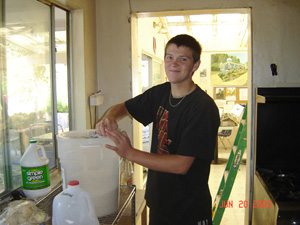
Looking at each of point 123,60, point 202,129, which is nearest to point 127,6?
point 123,60

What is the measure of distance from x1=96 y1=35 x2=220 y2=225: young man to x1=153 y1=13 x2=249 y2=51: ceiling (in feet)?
9.61

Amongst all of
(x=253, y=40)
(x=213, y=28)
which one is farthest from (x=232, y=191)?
(x=213, y=28)

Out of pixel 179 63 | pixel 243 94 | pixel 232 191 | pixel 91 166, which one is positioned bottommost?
pixel 232 191

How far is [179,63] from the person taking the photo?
4.72 feet

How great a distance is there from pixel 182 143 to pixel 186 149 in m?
0.04

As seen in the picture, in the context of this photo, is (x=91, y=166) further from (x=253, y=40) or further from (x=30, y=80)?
(x=253, y=40)

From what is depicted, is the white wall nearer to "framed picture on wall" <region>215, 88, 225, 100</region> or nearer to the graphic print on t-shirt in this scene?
the graphic print on t-shirt

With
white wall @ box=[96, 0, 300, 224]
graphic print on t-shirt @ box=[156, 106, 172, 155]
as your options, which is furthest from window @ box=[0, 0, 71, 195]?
graphic print on t-shirt @ box=[156, 106, 172, 155]

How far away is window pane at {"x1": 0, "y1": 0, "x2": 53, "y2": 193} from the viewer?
148cm

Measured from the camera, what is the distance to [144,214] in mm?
2131

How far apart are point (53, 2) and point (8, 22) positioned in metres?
0.49

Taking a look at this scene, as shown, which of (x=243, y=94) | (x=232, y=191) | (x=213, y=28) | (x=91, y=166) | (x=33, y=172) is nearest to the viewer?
(x=91, y=166)

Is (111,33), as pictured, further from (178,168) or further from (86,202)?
(86,202)

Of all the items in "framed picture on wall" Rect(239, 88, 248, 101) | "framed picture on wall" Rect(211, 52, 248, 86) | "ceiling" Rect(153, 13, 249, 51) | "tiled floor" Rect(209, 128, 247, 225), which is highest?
"ceiling" Rect(153, 13, 249, 51)
